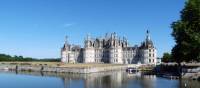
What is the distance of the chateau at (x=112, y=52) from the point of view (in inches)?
5778

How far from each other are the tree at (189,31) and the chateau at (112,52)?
7936 centimetres

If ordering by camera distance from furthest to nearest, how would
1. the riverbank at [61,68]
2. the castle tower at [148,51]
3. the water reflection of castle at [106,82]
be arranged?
1. the castle tower at [148,51]
2. the riverbank at [61,68]
3. the water reflection of castle at [106,82]

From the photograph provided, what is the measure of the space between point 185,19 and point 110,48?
8412 cm

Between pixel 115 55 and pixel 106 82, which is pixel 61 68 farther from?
pixel 115 55

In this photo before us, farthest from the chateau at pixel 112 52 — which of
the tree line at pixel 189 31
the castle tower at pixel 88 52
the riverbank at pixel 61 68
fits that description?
the tree line at pixel 189 31

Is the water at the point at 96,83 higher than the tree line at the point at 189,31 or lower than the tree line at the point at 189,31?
lower

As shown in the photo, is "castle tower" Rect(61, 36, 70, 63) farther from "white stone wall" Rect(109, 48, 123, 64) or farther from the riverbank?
the riverbank

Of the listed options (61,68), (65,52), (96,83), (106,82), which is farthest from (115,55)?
(96,83)

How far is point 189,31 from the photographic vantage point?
205ft

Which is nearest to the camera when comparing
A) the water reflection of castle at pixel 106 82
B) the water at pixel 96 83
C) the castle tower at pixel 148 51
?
the water at pixel 96 83

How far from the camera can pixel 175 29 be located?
65000mm

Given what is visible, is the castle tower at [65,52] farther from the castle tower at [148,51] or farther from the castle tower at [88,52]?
the castle tower at [148,51]

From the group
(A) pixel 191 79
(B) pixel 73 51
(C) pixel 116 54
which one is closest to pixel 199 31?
(A) pixel 191 79

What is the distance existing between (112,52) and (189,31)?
3370 inches
